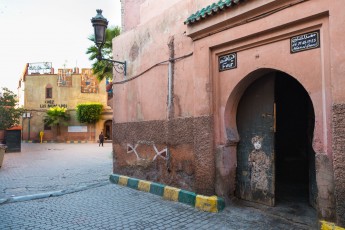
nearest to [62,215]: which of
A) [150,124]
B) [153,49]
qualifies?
[150,124]

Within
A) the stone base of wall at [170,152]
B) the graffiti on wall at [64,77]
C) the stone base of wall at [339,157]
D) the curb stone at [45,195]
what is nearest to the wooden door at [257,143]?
the stone base of wall at [170,152]

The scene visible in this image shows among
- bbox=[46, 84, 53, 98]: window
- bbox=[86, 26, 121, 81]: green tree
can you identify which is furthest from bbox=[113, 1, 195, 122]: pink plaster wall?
bbox=[46, 84, 53, 98]: window

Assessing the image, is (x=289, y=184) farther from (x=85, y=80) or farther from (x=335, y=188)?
(x=85, y=80)

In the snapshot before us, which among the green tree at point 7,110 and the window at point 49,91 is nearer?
the green tree at point 7,110

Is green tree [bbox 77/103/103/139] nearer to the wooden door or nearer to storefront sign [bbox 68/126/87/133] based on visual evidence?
storefront sign [bbox 68/126/87/133]

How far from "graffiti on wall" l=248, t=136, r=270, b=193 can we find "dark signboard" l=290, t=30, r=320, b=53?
1834mm

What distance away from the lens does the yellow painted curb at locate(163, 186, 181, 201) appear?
6.33m

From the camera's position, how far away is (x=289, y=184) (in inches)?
293

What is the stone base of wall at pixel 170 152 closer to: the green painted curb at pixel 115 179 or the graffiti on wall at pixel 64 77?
the green painted curb at pixel 115 179

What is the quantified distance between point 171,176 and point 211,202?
149 centimetres

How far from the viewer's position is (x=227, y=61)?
571cm

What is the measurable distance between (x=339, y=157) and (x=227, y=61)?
8.86 feet

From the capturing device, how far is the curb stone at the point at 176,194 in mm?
5508

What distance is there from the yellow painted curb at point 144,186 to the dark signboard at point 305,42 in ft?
14.9
